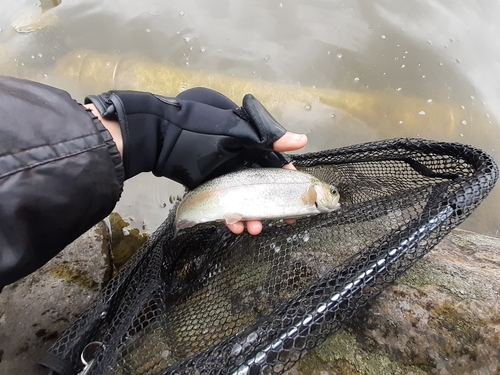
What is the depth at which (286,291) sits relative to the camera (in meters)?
2.02

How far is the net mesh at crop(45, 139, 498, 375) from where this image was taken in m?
1.57

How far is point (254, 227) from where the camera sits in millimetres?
2193

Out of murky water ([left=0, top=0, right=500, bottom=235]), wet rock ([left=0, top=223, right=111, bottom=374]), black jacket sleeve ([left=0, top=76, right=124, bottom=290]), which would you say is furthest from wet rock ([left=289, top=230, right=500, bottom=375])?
murky water ([left=0, top=0, right=500, bottom=235])

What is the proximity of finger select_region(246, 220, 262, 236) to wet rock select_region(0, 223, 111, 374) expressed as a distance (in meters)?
1.38

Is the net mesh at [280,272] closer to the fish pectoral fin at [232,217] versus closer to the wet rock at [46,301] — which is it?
the fish pectoral fin at [232,217]

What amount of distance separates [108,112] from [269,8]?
378 centimetres

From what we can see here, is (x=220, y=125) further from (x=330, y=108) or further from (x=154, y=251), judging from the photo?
(x=330, y=108)

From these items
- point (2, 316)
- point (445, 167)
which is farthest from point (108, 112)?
point (445, 167)

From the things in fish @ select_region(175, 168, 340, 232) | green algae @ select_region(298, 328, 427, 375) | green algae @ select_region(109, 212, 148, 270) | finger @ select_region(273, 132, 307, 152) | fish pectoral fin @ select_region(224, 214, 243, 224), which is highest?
finger @ select_region(273, 132, 307, 152)

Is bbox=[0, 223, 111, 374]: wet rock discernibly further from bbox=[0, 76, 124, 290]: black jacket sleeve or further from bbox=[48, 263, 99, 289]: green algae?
bbox=[0, 76, 124, 290]: black jacket sleeve

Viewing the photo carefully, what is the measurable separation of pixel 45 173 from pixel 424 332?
6.19 feet

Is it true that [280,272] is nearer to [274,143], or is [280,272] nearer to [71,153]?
[274,143]

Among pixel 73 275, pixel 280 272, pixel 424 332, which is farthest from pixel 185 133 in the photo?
pixel 424 332

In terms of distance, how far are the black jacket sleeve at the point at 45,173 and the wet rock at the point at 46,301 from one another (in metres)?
1.04
